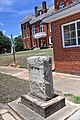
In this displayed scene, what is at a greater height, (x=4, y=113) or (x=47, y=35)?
(x=47, y=35)

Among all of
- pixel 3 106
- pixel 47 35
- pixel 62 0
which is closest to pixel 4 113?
pixel 3 106

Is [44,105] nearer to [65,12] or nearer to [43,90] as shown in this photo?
[43,90]

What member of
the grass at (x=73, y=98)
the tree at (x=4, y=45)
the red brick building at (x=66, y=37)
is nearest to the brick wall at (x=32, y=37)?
the tree at (x=4, y=45)

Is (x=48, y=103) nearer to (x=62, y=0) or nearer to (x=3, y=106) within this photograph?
(x=3, y=106)

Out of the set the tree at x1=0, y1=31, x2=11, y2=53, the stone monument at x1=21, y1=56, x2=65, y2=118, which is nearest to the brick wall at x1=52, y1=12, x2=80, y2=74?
the stone monument at x1=21, y1=56, x2=65, y2=118

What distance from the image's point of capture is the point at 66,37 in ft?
28.6

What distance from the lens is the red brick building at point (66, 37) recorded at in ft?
25.6

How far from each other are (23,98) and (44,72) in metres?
1.18

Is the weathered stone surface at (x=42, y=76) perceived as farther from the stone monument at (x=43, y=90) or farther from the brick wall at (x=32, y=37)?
the brick wall at (x=32, y=37)

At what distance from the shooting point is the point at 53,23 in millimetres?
9195

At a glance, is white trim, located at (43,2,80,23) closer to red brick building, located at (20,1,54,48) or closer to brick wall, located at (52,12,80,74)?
brick wall, located at (52,12,80,74)

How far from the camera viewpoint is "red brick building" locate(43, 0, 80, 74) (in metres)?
7.81

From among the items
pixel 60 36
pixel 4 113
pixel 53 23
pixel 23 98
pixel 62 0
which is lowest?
pixel 4 113

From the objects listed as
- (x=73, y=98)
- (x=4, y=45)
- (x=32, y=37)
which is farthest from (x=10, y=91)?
(x=4, y=45)
